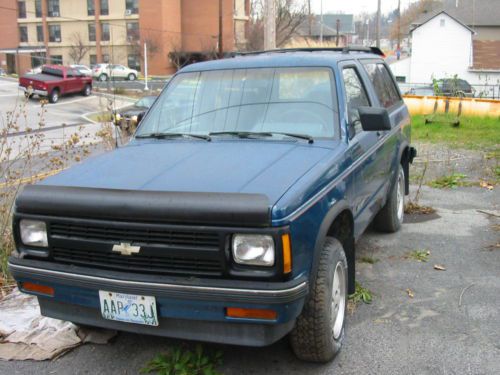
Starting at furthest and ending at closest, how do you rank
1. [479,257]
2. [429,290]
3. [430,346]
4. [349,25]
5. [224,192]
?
[349,25]
[479,257]
[429,290]
[430,346]
[224,192]

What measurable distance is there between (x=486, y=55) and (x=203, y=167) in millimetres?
52360

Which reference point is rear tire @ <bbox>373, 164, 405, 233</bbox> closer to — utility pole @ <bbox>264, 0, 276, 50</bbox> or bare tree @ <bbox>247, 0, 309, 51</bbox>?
Answer: utility pole @ <bbox>264, 0, 276, 50</bbox>

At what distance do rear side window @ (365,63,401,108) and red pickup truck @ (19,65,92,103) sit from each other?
24890 millimetres

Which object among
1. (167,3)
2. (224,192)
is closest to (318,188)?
(224,192)

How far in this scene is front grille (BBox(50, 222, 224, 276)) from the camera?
285cm

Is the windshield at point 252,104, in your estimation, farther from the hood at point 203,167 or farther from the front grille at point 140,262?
the front grille at point 140,262

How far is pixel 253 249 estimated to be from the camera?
9.21ft

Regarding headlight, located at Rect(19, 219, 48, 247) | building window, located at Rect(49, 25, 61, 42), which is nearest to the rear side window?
headlight, located at Rect(19, 219, 48, 247)

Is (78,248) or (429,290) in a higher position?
(78,248)

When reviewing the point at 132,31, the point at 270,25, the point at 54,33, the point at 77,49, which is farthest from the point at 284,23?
the point at 270,25

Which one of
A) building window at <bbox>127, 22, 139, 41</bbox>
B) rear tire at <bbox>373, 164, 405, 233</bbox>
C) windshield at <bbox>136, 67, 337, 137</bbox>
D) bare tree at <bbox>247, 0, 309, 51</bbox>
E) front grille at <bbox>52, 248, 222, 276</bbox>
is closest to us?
front grille at <bbox>52, 248, 222, 276</bbox>

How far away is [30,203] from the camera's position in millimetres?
3164

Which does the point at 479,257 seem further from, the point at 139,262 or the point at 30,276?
the point at 30,276

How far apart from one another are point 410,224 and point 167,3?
59599 millimetres
